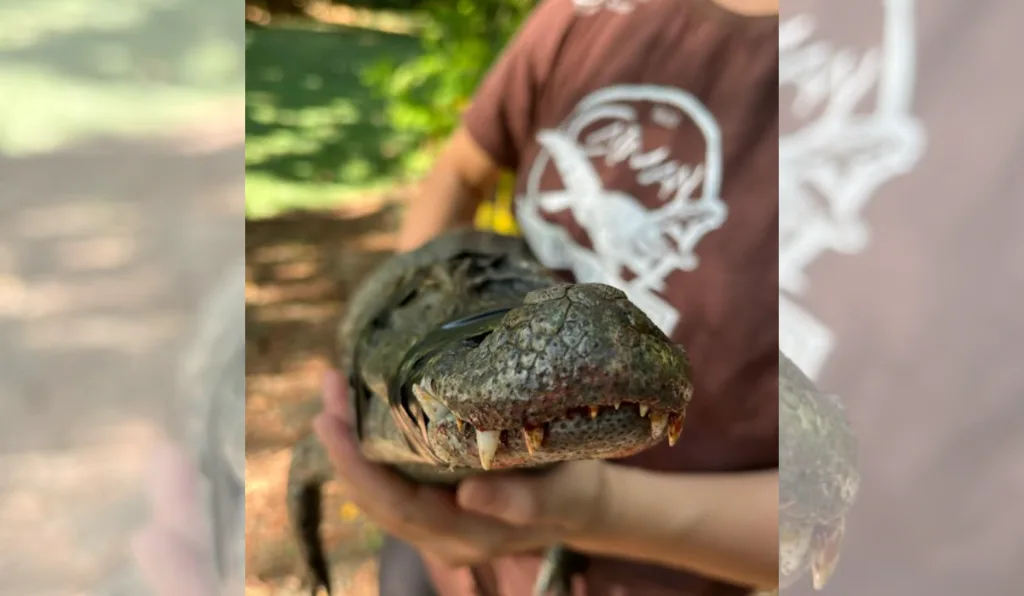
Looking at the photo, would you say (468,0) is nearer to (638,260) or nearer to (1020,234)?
(638,260)

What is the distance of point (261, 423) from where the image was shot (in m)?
0.59

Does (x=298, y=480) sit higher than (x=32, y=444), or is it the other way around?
(x=32, y=444)

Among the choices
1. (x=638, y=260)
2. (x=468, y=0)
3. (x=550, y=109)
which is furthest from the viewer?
(x=468, y=0)

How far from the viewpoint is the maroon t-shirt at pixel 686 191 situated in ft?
1.98

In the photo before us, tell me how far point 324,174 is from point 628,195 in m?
→ 0.41

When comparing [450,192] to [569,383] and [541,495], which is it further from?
[569,383]

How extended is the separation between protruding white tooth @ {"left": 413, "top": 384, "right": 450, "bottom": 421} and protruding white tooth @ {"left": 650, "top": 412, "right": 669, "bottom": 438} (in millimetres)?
103

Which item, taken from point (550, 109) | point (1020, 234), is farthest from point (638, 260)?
point (1020, 234)

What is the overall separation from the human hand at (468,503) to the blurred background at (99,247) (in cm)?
28

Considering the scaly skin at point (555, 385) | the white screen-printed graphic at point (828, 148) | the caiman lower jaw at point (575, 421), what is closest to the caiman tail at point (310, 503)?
the scaly skin at point (555, 385)

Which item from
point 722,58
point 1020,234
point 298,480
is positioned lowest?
point 298,480

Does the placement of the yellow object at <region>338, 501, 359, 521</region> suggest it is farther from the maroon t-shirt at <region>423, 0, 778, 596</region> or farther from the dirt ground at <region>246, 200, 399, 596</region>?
the maroon t-shirt at <region>423, 0, 778, 596</region>

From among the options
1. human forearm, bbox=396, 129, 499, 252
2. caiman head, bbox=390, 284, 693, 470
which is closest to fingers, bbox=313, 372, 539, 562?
human forearm, bbox=396, 129, 499, 252

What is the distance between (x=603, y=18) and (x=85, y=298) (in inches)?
21.8
